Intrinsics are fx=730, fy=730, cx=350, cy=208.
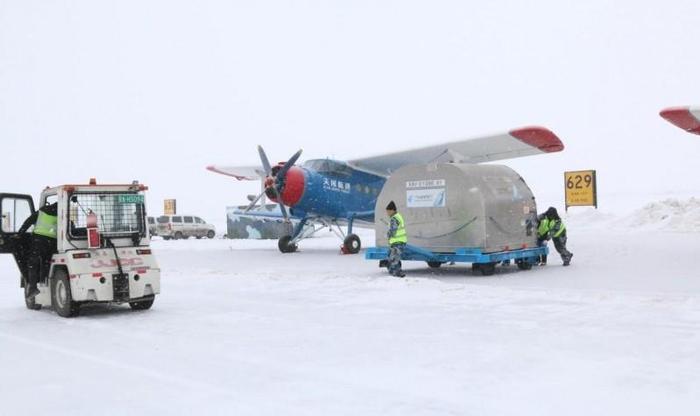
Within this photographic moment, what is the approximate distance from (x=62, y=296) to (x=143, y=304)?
1205 millimetres

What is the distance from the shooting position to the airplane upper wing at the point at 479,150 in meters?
20.9

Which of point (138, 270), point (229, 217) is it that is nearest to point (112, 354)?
point (138, 270)

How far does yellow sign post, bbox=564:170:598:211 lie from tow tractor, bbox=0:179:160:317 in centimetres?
3264

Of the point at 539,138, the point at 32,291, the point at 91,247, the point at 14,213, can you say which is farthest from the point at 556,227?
the point at 14,213

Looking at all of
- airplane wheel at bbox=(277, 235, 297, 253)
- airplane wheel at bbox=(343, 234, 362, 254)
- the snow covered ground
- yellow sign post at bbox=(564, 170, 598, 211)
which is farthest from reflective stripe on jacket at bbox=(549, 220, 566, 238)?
yellow sign post at bbox=(564, 170, 598, 211)

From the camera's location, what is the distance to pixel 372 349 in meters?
7.71

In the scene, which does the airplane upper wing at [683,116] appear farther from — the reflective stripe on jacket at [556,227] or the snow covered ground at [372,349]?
the snow covered ground at [372,349]

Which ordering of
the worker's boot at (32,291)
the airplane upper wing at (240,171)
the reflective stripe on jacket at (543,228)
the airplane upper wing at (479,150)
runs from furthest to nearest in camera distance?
the airplane upper wing at (240,171) → the airplane upper wing at (479,150) → the reflective stripe on jacket at (543,228) → the worker's boot at (32,291)

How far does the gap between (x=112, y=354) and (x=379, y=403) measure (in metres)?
3.61

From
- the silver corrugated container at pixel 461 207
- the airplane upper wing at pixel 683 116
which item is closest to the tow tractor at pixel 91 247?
the silver corrugated container at pixel 461 207

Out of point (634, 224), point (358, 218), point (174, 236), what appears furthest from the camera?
point (174, 236)

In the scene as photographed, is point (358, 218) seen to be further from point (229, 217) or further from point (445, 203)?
point (229, 217)

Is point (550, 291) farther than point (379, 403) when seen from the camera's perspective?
Yes

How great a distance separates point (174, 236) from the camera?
153 feet
